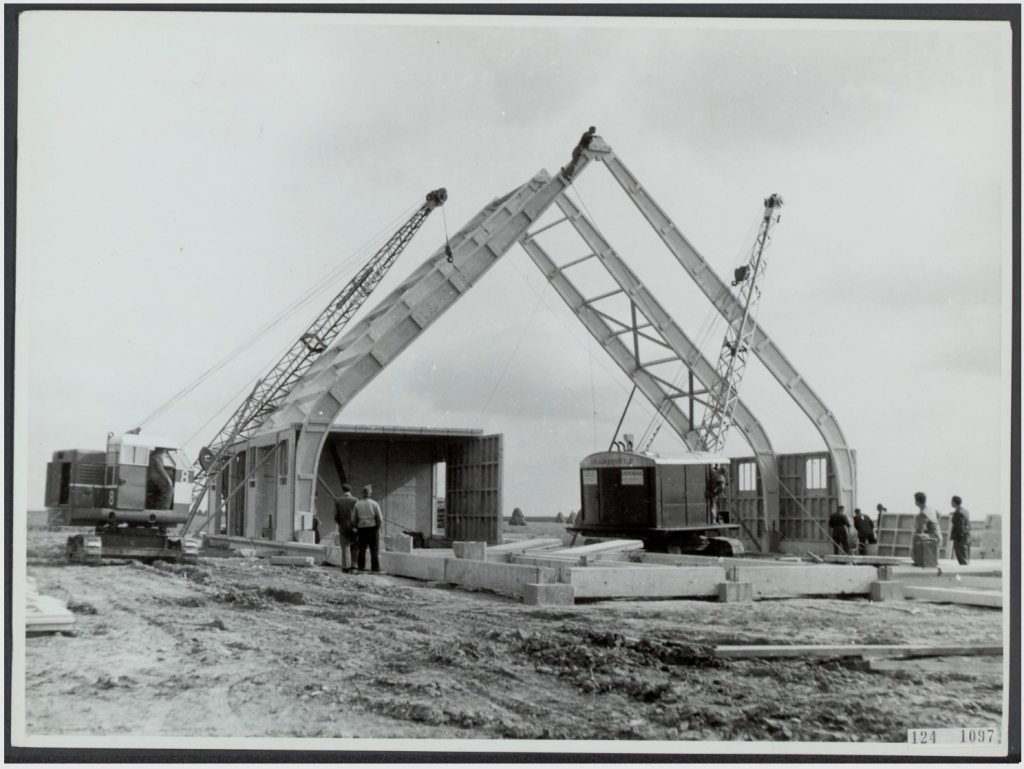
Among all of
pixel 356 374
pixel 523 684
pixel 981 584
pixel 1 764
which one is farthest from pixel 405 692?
pixel 356 374

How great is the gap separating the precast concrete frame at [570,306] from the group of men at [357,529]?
452cm

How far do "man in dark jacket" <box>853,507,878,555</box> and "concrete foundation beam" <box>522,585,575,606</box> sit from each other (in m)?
13.6

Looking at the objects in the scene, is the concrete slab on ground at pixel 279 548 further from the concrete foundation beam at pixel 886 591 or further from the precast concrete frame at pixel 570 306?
the concrete foundation beam at pixel 886 591

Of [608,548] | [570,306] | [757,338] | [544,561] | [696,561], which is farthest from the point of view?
[570,306]

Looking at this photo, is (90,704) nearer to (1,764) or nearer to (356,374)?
(1,764)

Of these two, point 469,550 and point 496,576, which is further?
point 469,550

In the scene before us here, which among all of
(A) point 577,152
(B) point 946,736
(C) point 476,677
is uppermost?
(A) point 577,152

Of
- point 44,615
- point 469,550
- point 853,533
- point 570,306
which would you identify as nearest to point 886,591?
point 469,550

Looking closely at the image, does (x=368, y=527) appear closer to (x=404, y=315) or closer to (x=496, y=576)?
(x=496, y=576)

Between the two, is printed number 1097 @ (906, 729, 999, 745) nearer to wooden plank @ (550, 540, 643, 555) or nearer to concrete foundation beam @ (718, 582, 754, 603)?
concrete foundation beam @ (718, 582, 754, 603)

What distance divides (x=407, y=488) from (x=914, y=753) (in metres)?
22.5

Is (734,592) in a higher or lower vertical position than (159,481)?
lower

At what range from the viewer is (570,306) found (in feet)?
92.8

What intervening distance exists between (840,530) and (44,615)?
61.7 ft
